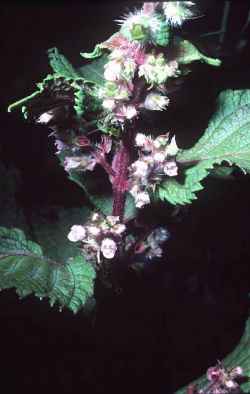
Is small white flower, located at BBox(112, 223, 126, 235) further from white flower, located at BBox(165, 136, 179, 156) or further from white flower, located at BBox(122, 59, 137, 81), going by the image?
white flower, located at BBox(122, 59, 137, 81)

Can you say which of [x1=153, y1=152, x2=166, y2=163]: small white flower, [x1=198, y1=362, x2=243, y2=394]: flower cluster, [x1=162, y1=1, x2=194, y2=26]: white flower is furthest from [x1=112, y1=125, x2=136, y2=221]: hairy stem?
[x1=198, y1=362, x2=243, y2=394]: flower cluster

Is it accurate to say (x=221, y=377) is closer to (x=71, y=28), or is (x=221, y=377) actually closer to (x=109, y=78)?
→ (x=109, y=78)

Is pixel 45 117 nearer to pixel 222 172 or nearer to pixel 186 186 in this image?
pixel 186 186

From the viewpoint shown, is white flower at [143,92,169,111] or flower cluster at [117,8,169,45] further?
white flower at [143,92,169,111]

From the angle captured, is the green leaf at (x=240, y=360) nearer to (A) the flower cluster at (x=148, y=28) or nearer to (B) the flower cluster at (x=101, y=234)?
(B) the flower cluster at (x=101, y=234)

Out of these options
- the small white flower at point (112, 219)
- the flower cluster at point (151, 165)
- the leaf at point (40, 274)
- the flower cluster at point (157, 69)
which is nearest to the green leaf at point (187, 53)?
the flower cluster at point (157, 69)

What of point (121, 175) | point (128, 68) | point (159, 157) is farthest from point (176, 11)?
point (121, 175)

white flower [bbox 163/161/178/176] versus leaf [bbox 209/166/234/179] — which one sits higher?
leaf [bbox 209/166/234/179]
